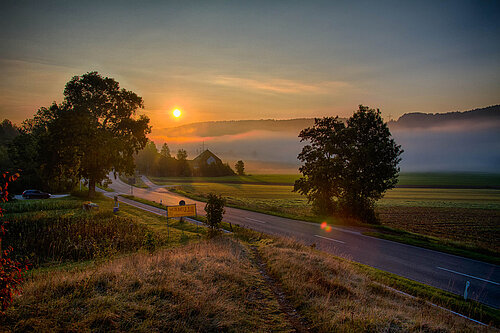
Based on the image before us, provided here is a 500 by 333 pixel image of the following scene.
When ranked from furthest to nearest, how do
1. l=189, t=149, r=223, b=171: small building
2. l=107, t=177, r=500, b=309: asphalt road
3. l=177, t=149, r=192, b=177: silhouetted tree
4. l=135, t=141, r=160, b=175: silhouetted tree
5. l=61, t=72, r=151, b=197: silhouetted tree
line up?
1. l=189, t=149, r=223, b=171: small building
2. l=135, t=141, r=160, b=175: silhouetted tree
3. l=177, t=149, r=192, b=177: silhouetted tree
4. l=61, t=72, r=151, b=197: silhouetted tree
5. l=107, t=177, r=500, b=309: asphalt road

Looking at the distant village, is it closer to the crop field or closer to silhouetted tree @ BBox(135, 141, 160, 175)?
silhouetted tree @ BBox(135, 141, 160, 175)

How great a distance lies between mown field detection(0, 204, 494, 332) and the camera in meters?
5.92

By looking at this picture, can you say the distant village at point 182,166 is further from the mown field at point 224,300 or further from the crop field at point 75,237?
the mown field at point 224,300

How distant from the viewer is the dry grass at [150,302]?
570 cm

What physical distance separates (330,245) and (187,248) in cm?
1041

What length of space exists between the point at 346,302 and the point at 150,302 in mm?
5787

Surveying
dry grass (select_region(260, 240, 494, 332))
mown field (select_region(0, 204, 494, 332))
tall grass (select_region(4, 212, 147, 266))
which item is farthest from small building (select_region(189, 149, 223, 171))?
dry grass (select_region(260, 240, 494, 332))

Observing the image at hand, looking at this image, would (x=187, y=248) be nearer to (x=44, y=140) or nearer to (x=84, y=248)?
(x=84, y=248)

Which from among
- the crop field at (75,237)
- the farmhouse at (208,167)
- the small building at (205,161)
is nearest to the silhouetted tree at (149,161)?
the farmhouse at (208,167)

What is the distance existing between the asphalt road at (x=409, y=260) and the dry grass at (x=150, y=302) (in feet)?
30.4

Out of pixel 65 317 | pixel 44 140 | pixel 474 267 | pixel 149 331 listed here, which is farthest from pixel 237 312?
pixel 44 140

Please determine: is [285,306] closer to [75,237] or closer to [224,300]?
[224,300]

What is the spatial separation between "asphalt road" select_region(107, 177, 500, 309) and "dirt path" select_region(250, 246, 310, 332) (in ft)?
25.1

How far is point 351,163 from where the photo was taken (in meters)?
28.0
